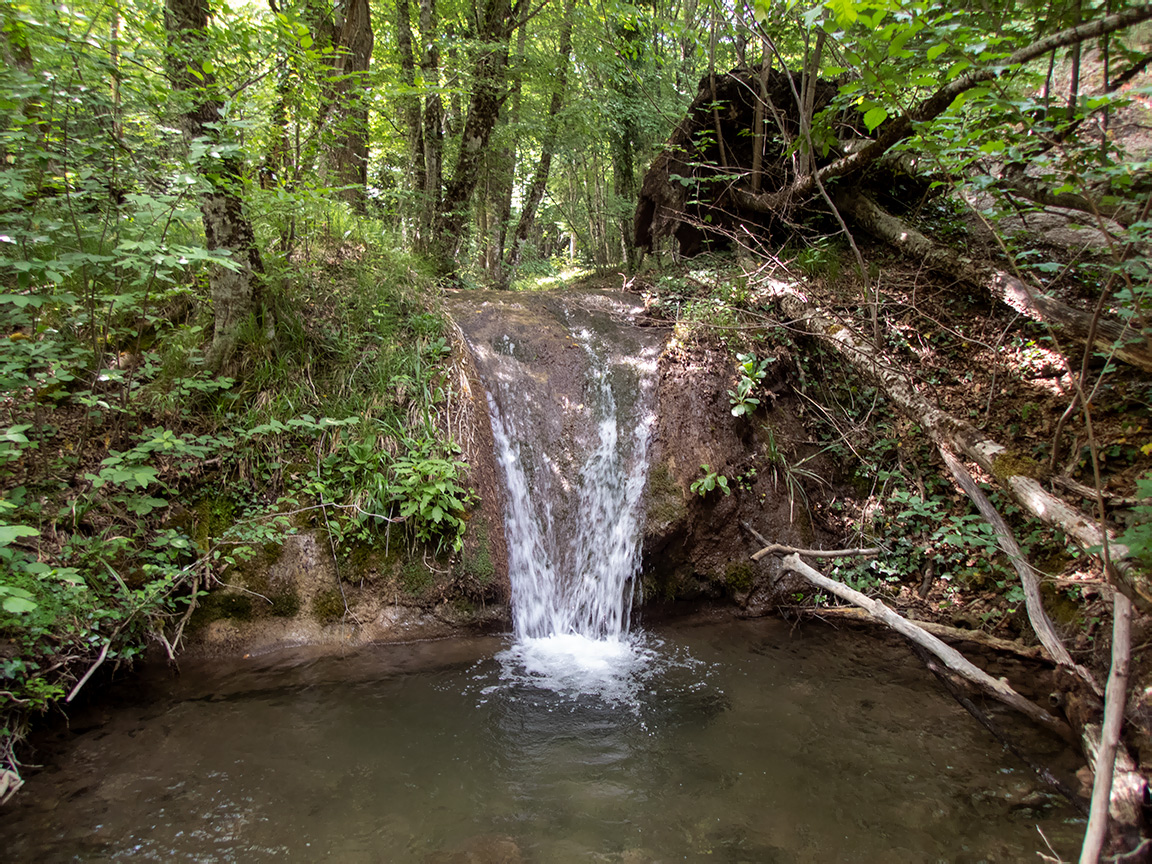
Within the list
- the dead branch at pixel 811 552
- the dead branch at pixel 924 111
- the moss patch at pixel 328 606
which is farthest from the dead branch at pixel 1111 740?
the moss patch at pixel 328 606

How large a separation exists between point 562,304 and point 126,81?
4.76 meters

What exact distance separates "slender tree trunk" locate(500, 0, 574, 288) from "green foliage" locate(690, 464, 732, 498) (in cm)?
733

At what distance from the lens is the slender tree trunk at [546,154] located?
9888 mm

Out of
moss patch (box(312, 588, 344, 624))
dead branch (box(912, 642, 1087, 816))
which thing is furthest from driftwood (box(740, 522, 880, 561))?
moss patch (box(312, 588, 344, 624))

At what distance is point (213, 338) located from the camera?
4.94 m

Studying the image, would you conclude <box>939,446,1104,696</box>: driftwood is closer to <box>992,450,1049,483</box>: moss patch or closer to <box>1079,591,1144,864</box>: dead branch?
<box>992,450,1049,483</box>: moss patch

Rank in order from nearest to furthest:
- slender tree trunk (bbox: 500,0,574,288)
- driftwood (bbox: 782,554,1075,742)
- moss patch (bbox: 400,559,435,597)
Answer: driftwood (bbox: 782,554,1075,742), moss patch (bbox: 400,559,435,597), slender tree trunk (bbox: 500,0,574,288)

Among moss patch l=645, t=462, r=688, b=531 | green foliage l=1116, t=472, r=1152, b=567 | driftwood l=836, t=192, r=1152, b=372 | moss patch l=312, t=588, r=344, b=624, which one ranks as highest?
driftwood l=836, t=192, r=1152, b=372

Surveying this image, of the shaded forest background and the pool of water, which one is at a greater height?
the shaded forest background

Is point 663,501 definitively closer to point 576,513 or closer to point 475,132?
point 576,513

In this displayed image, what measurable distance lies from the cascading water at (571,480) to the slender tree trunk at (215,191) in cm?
230

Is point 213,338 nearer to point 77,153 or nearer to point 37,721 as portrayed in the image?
point 77,153

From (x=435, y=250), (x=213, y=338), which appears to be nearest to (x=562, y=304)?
(x=435, y=250)

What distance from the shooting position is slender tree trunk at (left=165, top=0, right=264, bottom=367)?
3.75 meters
